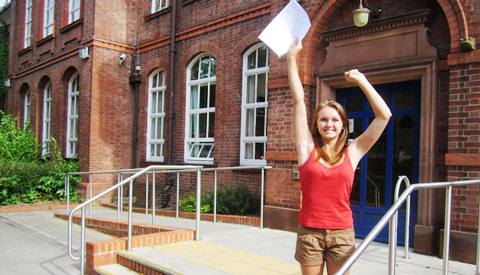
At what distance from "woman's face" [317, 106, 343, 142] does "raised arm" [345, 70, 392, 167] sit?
0.14 m

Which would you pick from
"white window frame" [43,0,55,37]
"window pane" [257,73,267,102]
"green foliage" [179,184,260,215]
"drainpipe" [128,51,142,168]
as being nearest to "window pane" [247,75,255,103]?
"window pane" [257,73,267,102]

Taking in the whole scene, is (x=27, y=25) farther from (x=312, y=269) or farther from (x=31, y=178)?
(x=312, y=269)

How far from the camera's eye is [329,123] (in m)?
Result: 2.75

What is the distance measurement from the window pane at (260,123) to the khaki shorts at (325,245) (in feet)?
22.5

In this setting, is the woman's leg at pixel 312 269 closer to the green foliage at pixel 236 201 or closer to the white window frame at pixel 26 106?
the green foliage at pixel 236 201

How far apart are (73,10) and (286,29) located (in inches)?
544

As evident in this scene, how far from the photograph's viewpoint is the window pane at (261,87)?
31.5 feet

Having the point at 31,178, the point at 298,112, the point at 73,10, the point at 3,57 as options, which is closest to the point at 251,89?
the point at 31,178

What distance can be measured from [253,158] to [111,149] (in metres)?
5.29

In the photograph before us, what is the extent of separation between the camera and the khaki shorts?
2.66 meters

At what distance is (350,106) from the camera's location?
727cm

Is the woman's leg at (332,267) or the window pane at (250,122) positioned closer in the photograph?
the woman's leg at (332,267)

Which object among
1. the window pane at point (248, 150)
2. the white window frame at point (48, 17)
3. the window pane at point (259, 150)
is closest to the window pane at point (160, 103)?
the window pane at point (248, 150)

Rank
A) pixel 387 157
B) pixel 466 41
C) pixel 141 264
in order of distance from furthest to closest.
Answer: pixel 387 157 < pixel 466 41 < pixel 141 264
